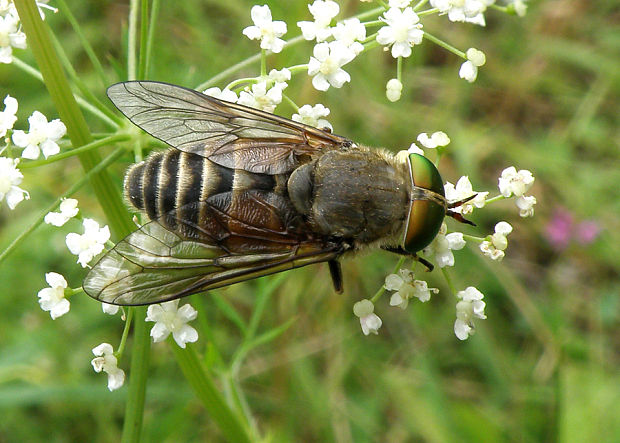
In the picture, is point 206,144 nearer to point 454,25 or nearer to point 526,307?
point 526,307

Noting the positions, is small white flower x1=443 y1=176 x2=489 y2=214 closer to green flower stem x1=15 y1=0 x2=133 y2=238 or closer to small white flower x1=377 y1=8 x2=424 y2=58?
small white flower x1=377 y1=8 x2=424 y2=58

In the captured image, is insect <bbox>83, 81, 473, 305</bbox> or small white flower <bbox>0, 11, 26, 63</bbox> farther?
small white flower <bbox>0, 11, 26, 63</bbox>

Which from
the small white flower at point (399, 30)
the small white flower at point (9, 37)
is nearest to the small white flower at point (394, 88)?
the small white flower at point (399, 30)

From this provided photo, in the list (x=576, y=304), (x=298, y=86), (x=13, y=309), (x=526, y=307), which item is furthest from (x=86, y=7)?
(x=576, y=304)

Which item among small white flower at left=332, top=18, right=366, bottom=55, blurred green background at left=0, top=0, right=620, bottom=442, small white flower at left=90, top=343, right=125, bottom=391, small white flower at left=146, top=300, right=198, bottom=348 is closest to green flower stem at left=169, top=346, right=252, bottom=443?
small white flower at left=146, top=300, right=198, bottom=348

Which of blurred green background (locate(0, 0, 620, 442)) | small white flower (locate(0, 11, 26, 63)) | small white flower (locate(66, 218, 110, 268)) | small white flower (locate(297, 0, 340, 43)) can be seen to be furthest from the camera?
blurred green background (locate(0, 0, 620, 442))

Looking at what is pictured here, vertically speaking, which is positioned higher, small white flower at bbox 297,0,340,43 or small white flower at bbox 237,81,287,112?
small white flower at bbox 297,0,340,43

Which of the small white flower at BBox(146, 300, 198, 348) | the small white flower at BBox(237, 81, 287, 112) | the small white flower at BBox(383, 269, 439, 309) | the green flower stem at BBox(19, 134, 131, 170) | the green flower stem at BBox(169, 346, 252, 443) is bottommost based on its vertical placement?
the green flower stem at BBox(169, 346, 252, 443)
